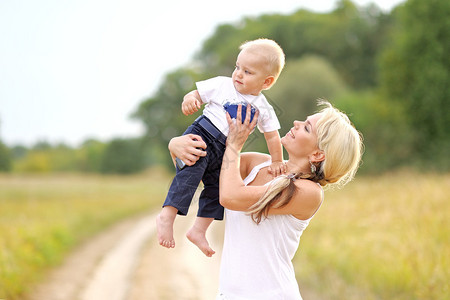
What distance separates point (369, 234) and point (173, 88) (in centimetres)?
3279

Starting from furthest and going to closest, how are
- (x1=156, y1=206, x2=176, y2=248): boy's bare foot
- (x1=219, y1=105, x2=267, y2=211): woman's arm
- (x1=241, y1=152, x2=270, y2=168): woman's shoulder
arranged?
(x1=241, y1=152, x2=270, y2=168): woman's shoulder, (x1=156, y1=206, x2=176, y2=248): boy's bare foot, (x1=219, y1=105, x2=267, y2=211): woman's arm

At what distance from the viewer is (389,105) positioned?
23.9m

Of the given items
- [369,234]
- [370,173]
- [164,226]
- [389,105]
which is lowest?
[370,173]

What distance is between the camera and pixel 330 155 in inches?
102

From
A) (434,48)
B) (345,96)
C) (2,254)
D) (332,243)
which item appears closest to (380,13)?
(345,96)

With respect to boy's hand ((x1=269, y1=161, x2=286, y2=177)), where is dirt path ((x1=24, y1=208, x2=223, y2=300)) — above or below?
below

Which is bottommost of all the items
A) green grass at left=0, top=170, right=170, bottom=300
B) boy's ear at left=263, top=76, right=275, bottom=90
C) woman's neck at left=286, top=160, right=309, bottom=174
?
green grass at left=0, top=170, right=170, bottom=300

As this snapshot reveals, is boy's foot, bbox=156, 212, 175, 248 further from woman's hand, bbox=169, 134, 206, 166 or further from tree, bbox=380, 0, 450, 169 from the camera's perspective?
tree, bbox=380, 0, 450, 169

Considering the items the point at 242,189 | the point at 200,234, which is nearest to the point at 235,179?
the point at 242,189

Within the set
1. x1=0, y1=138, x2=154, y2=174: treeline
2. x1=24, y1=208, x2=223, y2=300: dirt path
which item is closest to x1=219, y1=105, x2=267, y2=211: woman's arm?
x1=24, y1=208, x2=223, y2=300: dirt path

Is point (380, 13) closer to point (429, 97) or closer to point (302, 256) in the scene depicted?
point (429, 97)

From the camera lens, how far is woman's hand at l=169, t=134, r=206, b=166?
8.60 feet

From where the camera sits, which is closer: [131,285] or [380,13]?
[131,285]

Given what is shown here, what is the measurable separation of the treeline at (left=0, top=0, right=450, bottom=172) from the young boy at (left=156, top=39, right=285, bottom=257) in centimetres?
1030
